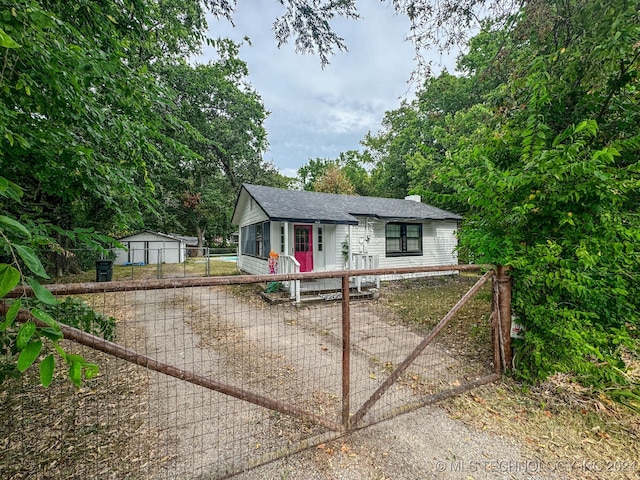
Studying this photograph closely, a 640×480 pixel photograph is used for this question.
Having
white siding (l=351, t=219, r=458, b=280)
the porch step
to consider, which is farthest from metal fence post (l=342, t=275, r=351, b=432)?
white siding (l=351, t=219, r=458, b=280)

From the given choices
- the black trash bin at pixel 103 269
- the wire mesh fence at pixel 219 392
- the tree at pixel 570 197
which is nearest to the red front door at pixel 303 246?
the wire mesh fence at pixel 219 392

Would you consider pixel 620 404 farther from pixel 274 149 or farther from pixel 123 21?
pixel 274 149

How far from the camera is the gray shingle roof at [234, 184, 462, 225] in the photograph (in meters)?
9.30

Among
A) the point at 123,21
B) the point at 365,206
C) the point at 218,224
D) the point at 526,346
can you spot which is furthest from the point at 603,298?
the point at 218,224

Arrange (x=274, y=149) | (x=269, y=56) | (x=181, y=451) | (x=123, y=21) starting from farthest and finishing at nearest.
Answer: (x=274, y=149) < (x=269, y=56) < (x=123, y=21) < (x=181, y=451)

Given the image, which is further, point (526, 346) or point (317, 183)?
point (317, 183)

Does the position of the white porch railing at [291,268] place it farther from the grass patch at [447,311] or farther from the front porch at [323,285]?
the grass patch at [447,311]

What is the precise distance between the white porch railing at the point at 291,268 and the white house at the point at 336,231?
5 cm

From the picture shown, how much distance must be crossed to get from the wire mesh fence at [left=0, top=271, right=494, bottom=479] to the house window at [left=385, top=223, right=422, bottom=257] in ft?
20.4

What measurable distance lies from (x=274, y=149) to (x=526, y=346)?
29.0 meters

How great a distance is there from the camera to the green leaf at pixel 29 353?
3.13ft

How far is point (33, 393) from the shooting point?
3117mm

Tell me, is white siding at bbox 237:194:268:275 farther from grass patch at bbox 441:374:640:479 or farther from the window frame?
grass patch at bbox 441:374:640:479

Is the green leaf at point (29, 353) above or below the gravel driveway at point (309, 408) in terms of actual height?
above
